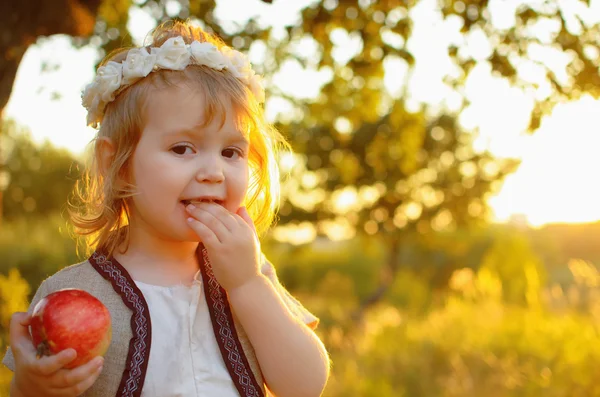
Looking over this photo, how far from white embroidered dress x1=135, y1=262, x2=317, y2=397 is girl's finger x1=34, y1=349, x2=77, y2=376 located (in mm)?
298

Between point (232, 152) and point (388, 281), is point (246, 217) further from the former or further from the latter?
point (388, 281)

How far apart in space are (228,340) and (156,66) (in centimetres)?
85

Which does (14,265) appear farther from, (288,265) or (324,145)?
(288,265)

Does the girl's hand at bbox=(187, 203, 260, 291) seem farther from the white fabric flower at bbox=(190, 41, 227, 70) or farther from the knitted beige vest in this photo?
the white fabric flower at bbox=(190, 41, 227, 70)

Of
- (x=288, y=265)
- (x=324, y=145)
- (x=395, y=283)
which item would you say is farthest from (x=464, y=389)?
(x=288, y=265)

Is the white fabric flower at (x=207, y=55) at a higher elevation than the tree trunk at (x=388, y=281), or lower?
lower

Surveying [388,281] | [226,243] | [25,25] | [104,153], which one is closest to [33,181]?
[388,281]

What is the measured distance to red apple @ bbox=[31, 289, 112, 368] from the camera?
62.8 inches

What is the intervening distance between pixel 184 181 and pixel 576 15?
3.27 metres

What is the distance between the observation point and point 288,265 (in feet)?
82.8

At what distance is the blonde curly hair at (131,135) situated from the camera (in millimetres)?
1972

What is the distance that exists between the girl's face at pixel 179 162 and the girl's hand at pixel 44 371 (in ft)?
1.49

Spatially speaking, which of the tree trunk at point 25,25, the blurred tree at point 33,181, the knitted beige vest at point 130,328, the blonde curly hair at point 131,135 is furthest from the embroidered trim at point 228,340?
the blurred tree at point 33,181

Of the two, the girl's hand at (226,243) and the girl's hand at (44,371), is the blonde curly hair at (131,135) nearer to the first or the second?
the girl's hand at (226,243)
